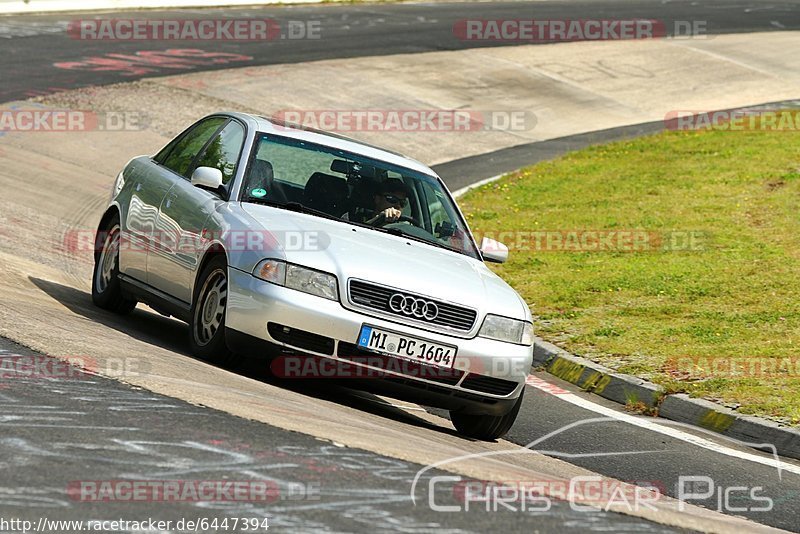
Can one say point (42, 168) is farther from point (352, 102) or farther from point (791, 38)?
point (791, 38)

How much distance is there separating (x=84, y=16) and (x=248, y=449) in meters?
27.4

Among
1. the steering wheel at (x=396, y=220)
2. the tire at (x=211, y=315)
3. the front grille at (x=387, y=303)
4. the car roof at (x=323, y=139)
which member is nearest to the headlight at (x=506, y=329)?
the front grille at (x=387, y=303)

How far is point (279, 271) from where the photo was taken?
25.9 ft

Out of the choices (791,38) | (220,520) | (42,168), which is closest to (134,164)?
(220,520)

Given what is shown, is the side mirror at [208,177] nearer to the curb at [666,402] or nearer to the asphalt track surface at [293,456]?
the asphalt track surface at [293,456]

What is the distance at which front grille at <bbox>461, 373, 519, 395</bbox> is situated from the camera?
8094 millimetres

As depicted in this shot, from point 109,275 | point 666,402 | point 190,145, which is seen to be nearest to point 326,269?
point 190,145

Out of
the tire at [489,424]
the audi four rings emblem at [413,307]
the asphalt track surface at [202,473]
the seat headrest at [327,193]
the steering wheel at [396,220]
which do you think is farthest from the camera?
the steering wheel at [396,220]

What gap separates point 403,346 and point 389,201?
167 cm

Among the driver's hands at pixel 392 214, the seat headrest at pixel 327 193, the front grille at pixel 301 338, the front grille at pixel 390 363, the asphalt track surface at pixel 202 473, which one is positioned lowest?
the front grille at pixel 390 363

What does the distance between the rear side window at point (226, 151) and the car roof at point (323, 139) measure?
112mm

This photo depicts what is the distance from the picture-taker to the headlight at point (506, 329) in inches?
320

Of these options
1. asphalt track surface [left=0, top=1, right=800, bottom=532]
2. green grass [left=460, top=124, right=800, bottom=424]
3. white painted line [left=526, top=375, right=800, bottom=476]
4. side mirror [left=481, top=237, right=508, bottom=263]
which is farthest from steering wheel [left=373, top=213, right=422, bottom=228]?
green grass [left=460, top=124, right=800, bottom=424]

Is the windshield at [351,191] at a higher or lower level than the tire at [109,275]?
higher
